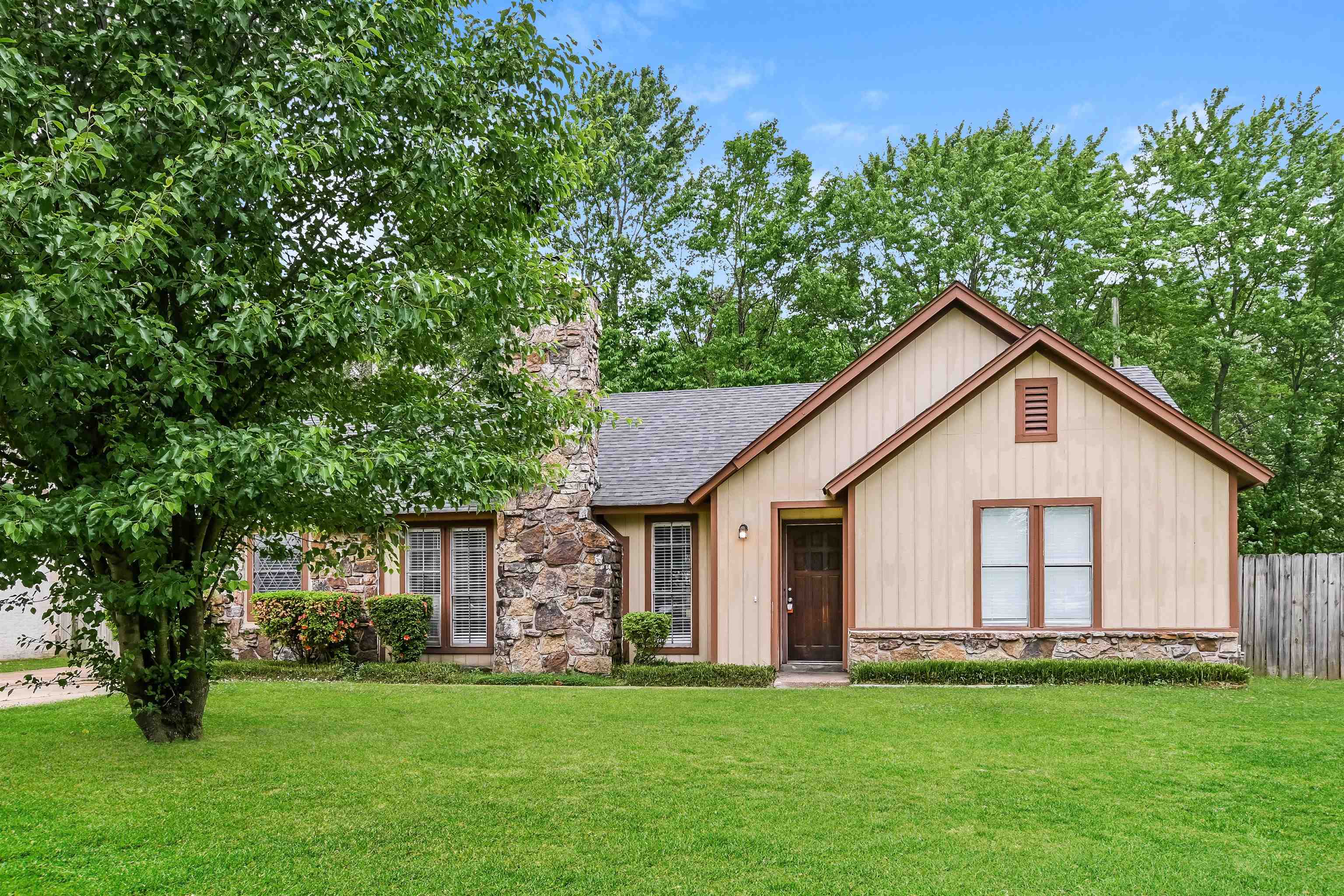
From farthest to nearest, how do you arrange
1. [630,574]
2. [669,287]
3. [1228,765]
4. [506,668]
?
[669,287] < [630,574] < [506,668] < [1228,765]

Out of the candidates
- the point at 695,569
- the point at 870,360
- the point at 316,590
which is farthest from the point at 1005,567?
the point at 316,590

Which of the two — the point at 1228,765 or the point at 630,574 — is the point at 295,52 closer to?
the point at 1228,765

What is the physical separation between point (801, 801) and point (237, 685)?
30.4 ft

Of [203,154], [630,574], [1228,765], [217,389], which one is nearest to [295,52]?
[203,154]

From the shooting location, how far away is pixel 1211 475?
12.1 metres

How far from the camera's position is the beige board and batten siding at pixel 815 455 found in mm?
13594

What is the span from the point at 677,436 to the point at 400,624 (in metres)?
5.65

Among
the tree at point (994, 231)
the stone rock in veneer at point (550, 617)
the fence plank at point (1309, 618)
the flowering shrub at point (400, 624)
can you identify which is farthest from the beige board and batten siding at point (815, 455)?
the tree at point (994, 231)

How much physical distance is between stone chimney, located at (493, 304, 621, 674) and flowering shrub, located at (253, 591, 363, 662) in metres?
2.46

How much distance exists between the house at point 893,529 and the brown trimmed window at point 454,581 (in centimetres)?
3

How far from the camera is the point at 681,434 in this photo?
16750 millimetres

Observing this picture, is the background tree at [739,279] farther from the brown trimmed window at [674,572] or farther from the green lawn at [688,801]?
the green lawn at [688,801]

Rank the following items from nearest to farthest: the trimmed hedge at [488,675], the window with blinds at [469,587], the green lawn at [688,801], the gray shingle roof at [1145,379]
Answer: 1. the green lawn at [688,801]
2. the trimmed hedge at [488,675]
3. the window with blinds at [469,587]
4. the gray shingle roof at [1145,379]

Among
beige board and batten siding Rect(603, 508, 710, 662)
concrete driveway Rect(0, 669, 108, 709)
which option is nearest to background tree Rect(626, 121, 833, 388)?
beige board and batten siding Rect(603, 508, 710, 662)
